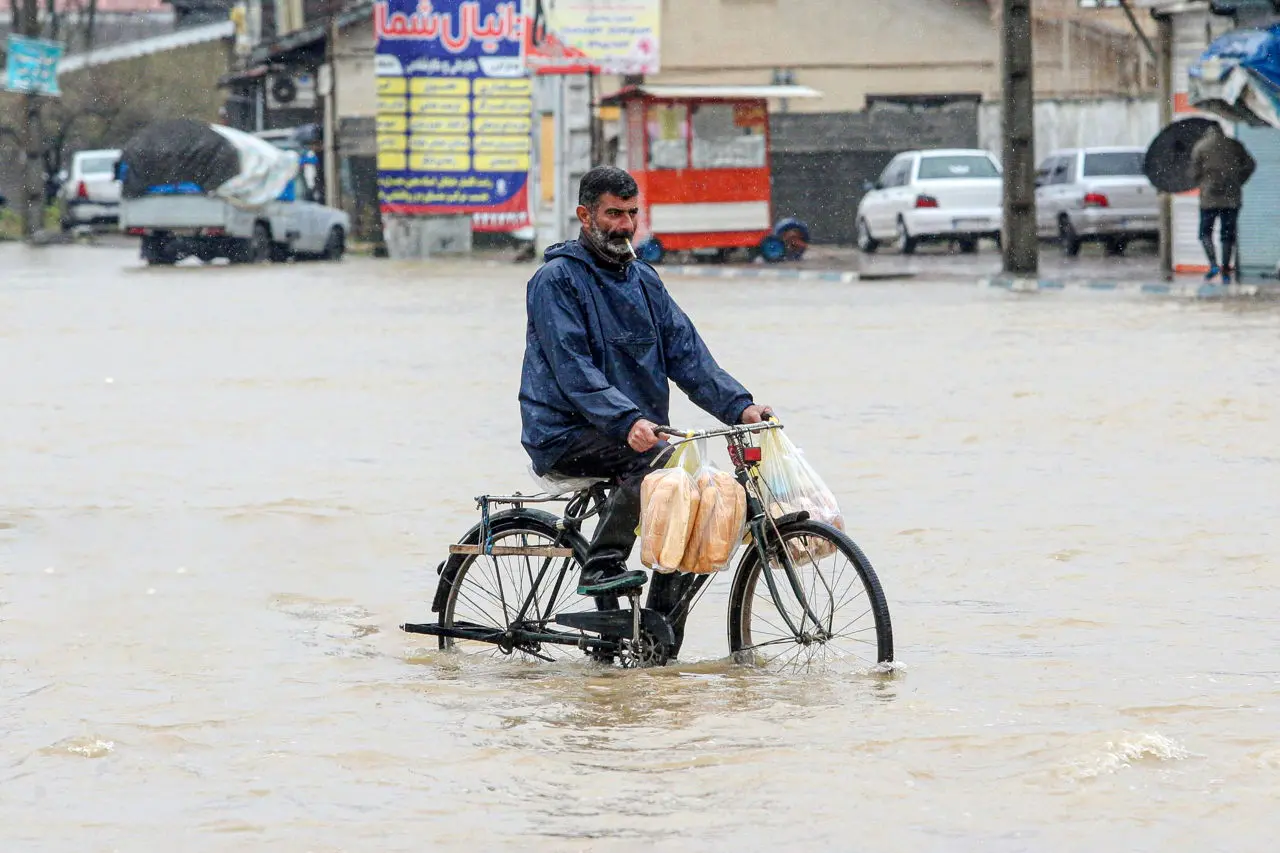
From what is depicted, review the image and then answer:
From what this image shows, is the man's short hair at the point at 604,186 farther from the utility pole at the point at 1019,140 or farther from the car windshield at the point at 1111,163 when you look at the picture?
the car windshield at the point at 1111,163

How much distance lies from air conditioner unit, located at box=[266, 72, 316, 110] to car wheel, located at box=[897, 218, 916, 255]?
21.9 metres

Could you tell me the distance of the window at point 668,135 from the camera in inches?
1342

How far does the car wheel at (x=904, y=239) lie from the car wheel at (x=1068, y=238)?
7.21ft

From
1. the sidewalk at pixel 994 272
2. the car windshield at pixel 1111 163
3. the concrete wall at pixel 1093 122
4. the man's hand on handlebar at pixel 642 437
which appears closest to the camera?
the man's hand on handlebar at pixel 642 437

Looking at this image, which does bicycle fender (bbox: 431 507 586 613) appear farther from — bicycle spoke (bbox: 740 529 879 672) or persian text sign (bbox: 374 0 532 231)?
persian text sign (bbox: 374 0 532 231)

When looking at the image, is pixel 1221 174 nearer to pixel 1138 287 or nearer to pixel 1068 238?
pixel 1138 287

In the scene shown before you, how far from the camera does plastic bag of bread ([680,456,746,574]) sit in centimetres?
675

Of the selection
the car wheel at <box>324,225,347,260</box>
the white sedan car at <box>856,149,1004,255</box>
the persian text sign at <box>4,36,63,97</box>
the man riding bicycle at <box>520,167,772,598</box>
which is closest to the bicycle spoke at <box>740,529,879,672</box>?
the man riding bicycle at <box>520,167,772,598</box>

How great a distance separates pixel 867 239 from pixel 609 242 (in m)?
31.5

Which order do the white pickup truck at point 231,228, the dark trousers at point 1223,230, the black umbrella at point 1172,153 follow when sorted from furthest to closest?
the white pickup truck at point 231,228 → the black umbrella at point 1172,153 → the dark trousers at point 1223,230

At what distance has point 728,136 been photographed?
34594 millimetres

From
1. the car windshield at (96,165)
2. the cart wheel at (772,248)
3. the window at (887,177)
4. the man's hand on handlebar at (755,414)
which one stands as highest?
the car windshield at (96,165)

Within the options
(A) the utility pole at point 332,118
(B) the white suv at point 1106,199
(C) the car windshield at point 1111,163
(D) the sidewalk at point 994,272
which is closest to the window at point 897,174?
(D) the sidewalk at point 994,272

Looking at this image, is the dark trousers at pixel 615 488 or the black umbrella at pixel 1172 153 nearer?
the dark trousers at pixel 615 488
